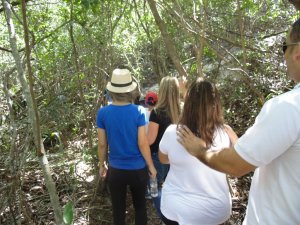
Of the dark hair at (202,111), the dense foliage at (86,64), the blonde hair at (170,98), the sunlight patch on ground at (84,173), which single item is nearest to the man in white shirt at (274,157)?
the dark hair at (202,111)

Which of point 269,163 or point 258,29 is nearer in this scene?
point 269,163

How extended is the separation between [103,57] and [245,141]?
3118 mm

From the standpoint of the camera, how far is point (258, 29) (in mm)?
7141

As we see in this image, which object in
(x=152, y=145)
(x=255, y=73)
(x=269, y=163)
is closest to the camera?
(x=269, y=163)

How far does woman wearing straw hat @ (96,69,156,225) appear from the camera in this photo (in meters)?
3.09

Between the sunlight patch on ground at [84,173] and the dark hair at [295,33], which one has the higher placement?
the dark hair at [295,33]

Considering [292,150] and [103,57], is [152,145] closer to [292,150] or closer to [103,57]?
[103,57]

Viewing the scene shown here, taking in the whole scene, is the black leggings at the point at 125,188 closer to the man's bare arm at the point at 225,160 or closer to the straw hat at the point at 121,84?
the straw hat at the point at 121,84

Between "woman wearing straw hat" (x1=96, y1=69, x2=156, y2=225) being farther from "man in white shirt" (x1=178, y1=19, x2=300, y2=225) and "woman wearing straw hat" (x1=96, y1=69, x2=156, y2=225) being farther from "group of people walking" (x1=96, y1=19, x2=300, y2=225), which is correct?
"man in white shirt" (x1=178, y1=19, x2=300, y2=225)

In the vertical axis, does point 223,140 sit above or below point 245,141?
below

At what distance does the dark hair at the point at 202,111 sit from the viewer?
217cm

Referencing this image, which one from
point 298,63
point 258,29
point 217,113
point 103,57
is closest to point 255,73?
point 258,29

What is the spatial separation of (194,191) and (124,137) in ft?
3.43

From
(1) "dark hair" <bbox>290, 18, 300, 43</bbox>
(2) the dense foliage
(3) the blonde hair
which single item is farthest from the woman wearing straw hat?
(1) "dark hair" <bbox>290, 18, 300, 43</bbox>
